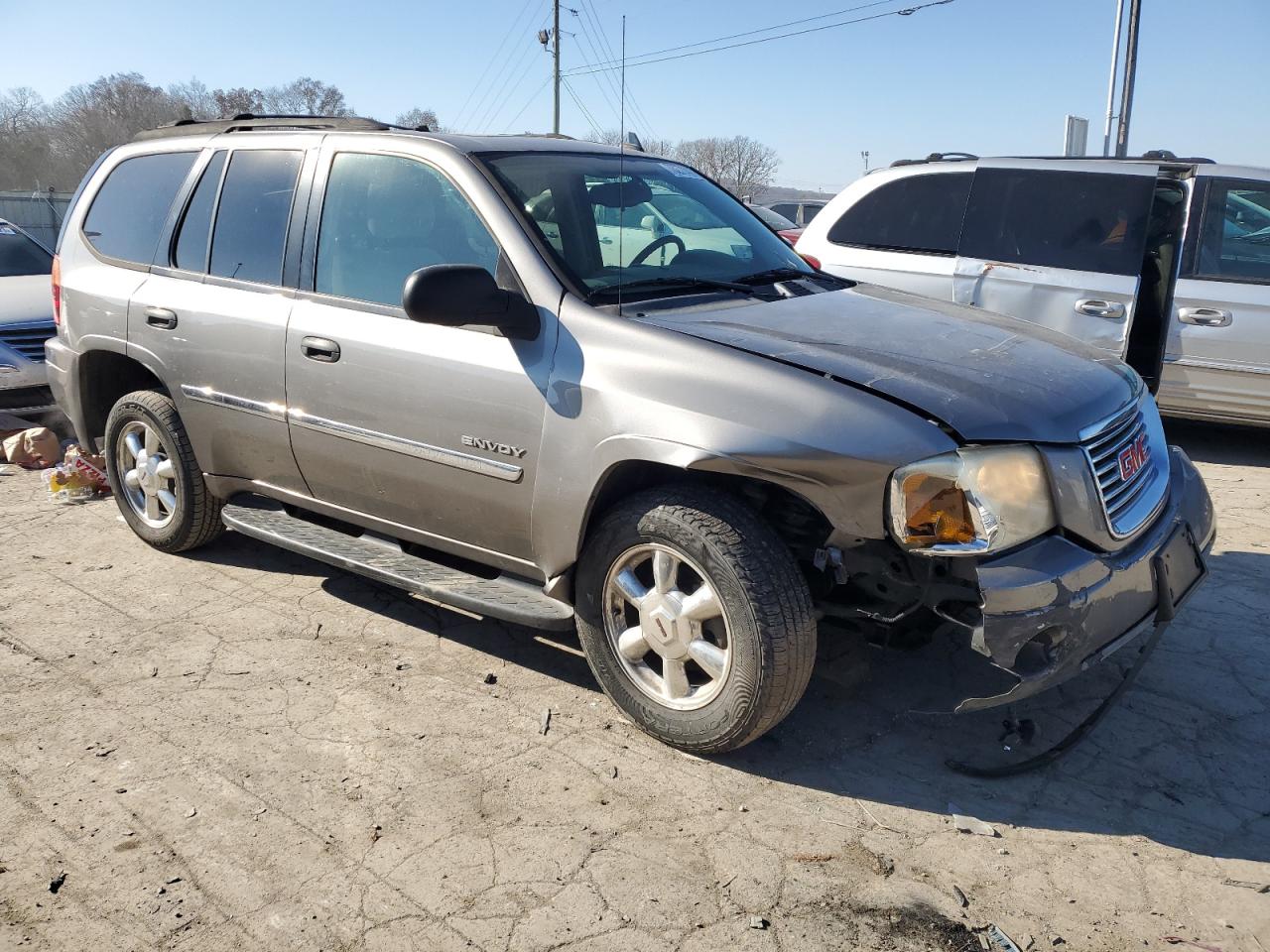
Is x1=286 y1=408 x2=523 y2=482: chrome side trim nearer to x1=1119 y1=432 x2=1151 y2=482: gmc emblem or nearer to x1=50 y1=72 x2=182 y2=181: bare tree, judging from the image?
x1=1119 y1=432 x2=1151 y2=482: gmc emblem

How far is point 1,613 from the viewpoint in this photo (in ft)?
14.5

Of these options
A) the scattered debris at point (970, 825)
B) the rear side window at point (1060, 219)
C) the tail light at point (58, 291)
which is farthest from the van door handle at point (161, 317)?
the rear side window at point (1060, 219)

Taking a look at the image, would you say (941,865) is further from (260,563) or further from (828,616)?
(260,563)

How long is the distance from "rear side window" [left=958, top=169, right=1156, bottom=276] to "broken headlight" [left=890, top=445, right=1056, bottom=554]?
4.39 meters

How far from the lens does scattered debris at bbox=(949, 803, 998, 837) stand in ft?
9.55

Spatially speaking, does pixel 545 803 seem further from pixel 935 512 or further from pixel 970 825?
pixel 935 512

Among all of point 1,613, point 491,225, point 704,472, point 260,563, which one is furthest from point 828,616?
point 1,613

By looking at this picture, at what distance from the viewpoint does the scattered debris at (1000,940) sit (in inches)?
96.4

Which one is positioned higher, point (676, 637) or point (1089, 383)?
point (1089, 383)

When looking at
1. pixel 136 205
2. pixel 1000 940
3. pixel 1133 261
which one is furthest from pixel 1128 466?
pixel 136 205

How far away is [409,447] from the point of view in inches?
145

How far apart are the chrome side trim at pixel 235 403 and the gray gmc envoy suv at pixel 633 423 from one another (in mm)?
18

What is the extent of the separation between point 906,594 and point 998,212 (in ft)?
15.7

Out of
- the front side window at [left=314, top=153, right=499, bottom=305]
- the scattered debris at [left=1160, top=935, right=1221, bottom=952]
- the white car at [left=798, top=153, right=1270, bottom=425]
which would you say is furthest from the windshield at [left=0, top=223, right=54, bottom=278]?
the scattered debris at [left=1160, top=935, right=1221, bottom=952]
